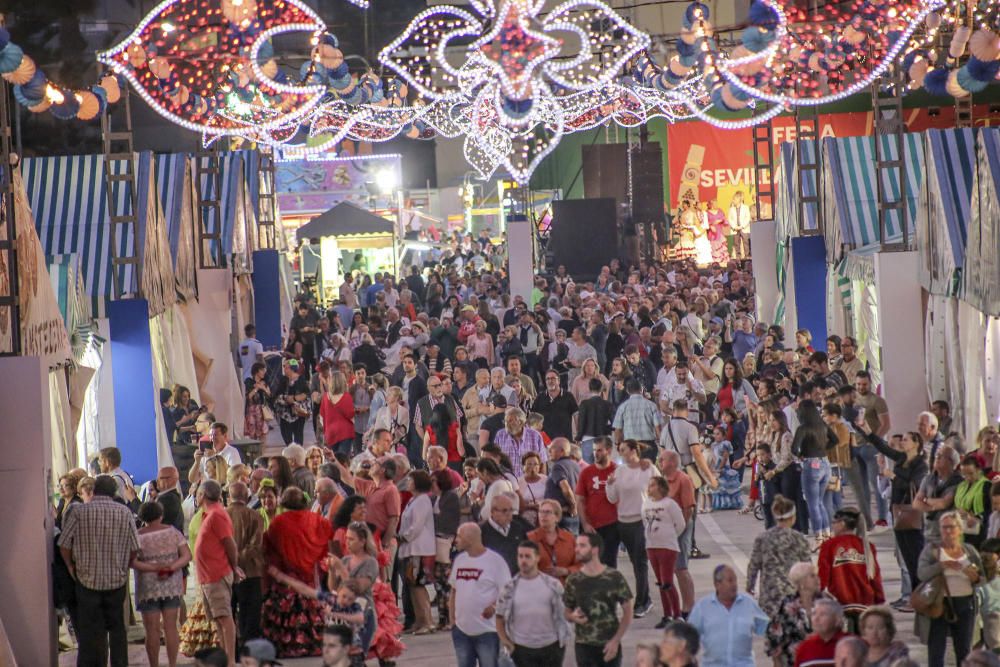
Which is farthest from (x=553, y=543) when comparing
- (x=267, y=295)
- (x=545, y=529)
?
(x=267, y=295)

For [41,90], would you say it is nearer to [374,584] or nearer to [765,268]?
[374,584]

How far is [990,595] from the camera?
9.29 m

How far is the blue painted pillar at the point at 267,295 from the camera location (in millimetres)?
29922

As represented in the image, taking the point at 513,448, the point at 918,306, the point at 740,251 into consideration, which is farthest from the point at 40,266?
the point at 740,251

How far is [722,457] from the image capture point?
1675cm

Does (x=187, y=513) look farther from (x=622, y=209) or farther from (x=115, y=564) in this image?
(x=622, y=209)

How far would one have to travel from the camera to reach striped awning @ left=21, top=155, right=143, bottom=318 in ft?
63.0

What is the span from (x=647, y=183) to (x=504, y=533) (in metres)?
32.4

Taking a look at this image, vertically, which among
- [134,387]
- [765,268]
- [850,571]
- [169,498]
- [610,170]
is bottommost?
[850,571]

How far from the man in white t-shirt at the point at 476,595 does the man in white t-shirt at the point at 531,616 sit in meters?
0.36

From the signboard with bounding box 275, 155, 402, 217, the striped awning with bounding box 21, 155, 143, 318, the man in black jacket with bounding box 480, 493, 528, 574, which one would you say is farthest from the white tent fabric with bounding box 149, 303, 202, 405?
the signboard with bounding box 275, 155, 402, 217

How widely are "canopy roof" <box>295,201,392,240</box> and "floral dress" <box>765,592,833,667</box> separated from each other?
102 feet

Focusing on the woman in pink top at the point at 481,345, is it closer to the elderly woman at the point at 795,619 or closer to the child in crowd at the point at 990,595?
the child in crowd at the point at 990,595

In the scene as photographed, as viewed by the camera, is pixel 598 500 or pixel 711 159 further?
pixel 711 159
